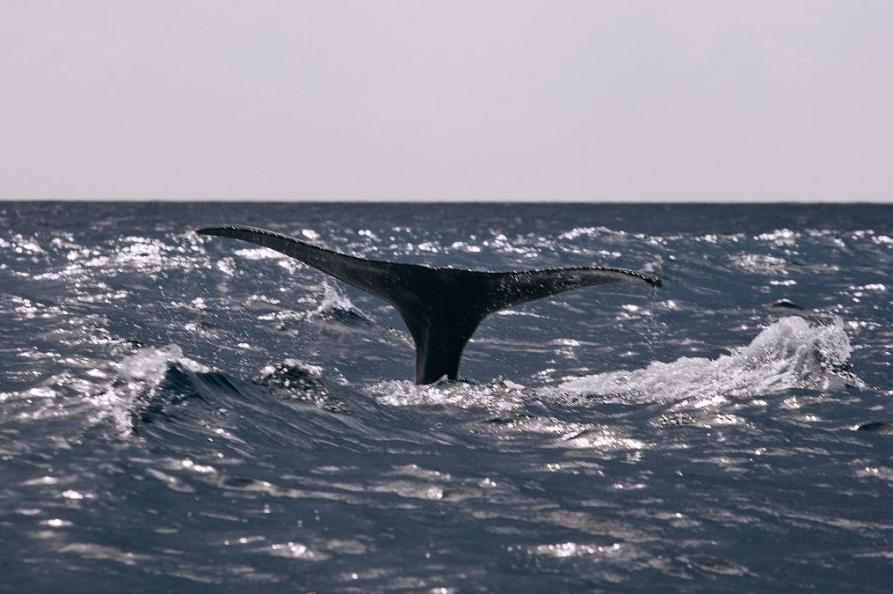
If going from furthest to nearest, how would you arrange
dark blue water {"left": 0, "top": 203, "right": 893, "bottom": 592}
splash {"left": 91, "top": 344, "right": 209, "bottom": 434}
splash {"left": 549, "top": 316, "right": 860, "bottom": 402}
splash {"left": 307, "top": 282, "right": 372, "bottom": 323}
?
splash {"left": 307, "top": 282, "right": 372, "bottom": 323}
splash {"left": 549, "top": 316, "right": 860, "bottom": 402}
splash {"left": 91, "top": 344, "right": 209, "bottom": 434}
dark blue water {"left": 0, "top": 203, "right": 893, "bottom": 592}

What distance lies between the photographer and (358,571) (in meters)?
6.89

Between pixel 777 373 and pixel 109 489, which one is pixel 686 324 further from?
pixel 109 489

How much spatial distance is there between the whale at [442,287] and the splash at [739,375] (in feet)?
5.28

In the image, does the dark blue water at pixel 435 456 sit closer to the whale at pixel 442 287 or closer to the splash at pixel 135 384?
the splash at pixel 135 384

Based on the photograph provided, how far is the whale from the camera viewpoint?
39.4 feet

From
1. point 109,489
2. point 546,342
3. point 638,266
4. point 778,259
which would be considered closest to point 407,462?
point 109,489

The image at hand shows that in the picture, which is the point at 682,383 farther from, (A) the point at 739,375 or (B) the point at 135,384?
(B) the point at 135,384

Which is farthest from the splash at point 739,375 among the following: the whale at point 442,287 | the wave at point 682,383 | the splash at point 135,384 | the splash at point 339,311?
the splash at point 339,311

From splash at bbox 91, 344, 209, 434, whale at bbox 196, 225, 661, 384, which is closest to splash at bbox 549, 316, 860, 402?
whale at bbox 196, 225, 661, 384

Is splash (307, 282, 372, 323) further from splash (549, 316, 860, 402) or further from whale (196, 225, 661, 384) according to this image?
whale (196, 225, 661, 384)

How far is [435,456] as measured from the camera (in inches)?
392

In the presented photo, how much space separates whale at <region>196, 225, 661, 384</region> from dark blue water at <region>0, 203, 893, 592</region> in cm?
68

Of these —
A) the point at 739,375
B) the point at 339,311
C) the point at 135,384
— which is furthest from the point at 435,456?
the point at 339,311

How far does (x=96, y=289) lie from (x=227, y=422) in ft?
52.1
